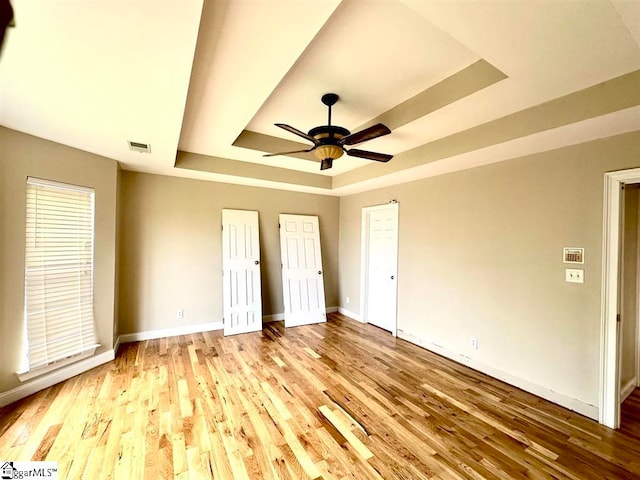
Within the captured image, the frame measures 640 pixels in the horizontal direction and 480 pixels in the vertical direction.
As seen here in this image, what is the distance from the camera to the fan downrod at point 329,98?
2.51 m

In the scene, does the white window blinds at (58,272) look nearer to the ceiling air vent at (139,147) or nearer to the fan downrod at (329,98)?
the ceiling air vent at (139,147)

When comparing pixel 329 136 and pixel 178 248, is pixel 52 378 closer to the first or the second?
pixel 178 248

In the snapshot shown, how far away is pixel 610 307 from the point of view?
2297mm

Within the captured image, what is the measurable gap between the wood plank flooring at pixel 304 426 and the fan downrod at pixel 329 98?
2847 mm

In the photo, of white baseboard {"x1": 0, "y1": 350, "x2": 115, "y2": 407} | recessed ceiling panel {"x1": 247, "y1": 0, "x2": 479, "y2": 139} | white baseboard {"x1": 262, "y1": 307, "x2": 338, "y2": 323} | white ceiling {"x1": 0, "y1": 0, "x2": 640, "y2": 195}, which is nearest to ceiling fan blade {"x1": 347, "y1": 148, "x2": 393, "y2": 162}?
white ceiling {"x1": 0, "y1": 0, "x2": 640, "y2": 195}

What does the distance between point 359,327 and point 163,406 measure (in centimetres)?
314

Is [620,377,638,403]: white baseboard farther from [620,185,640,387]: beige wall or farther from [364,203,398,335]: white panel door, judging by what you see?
[364,203,398,335]: white panel door

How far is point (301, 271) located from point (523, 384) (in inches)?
137

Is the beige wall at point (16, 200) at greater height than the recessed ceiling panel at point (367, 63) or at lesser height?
lesser

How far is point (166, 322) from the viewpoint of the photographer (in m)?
4.15

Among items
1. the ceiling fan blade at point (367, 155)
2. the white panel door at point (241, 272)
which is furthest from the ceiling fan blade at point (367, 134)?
the white panel door at point (241, 272)

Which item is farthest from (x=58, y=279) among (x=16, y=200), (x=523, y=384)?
(x=523, y=384)

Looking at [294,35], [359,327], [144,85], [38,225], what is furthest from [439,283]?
[38,225]

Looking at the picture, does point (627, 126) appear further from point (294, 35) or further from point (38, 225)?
point (38, 225)
